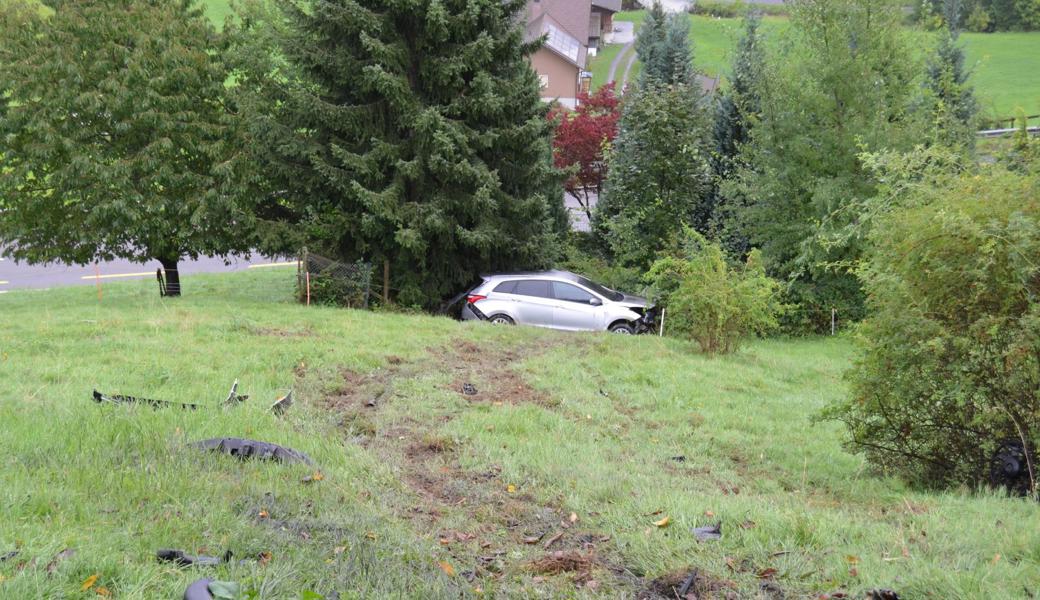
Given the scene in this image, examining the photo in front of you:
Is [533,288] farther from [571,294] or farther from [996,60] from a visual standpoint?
[996,60]

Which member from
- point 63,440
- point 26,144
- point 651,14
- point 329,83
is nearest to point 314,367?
point 63,440

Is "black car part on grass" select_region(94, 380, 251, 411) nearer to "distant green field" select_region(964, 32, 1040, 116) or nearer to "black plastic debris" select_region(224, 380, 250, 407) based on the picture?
"black plastic debris" select_region(224, 380, 250, 407)

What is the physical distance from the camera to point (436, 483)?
5926 mm

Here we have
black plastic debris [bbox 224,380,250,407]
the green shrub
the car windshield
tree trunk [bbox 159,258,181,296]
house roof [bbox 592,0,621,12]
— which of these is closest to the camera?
black plastic debris [bbox 224,380,250,407]

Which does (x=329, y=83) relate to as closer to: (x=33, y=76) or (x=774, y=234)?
(x=33, y=76)

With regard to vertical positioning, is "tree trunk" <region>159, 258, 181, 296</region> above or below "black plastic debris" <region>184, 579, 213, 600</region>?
above

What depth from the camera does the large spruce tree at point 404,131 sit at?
1706cm

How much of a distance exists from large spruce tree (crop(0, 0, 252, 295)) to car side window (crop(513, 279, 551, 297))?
21.0ft

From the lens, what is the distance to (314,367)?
10.0 m

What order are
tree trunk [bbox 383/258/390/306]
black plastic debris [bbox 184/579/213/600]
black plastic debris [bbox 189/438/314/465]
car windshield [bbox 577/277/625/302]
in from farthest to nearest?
tree trunk [bbox 383/258/390/306]
car windshield [bbox 577/277/625/302]
black plastic debris [bbox 189/438/314/465]
black plastic debris [bbox 184/579/213/600]

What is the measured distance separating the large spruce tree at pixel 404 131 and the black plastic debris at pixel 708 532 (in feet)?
41.7

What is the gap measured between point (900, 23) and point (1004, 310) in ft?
52.6

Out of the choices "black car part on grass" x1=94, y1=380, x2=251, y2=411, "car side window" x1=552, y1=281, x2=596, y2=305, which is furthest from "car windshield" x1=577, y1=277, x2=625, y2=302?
"black car part on grass" x1=94, y1=380, x2=251, y2=411

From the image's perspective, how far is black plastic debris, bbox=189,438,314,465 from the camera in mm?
5602
